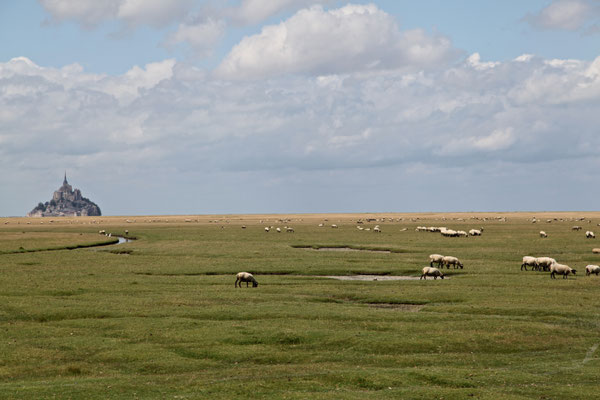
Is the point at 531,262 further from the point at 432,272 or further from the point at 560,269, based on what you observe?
the point at 432,272

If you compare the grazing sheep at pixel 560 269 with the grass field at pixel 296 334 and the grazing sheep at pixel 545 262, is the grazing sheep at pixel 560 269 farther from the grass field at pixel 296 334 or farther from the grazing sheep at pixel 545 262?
the grazing sheep at pixel 545 262

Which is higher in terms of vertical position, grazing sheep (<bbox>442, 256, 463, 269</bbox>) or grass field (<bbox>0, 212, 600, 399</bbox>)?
grazing sheep (<bbox>442, 256, 463, 269</bbox>)

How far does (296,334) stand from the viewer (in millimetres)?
32938

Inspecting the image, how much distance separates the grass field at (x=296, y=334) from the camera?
24562 millimetres

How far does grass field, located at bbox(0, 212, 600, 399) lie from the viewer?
80.6 ft

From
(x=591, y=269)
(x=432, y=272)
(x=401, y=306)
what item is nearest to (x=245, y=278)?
(x=401, y=306)

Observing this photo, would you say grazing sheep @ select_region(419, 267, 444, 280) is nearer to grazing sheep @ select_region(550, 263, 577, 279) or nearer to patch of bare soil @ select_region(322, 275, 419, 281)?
patch of bare soil @ select_region(322, 275, 419, 281)

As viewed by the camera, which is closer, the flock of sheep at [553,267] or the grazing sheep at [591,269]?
the flock of sheep at [553,267]

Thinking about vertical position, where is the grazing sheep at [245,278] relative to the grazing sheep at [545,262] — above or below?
below

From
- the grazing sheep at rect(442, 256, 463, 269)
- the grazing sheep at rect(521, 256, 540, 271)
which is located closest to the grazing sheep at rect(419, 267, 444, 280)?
the grazing sheep at rect(442, 256, 463, 269)

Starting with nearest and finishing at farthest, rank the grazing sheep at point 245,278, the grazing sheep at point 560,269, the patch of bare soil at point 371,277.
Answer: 1. the grazing sheep at point 245,278
2. the grazing sheep at point 560,269
3. the patch of bare soil at point 371,277

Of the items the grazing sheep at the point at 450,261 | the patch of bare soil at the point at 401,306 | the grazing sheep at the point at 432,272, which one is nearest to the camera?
the patch of bare soil at the point at 401,306

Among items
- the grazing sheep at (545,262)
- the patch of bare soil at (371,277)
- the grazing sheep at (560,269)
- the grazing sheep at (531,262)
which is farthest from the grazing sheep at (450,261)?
the grazing sheep at (560,269)

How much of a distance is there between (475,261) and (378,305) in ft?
93.1
